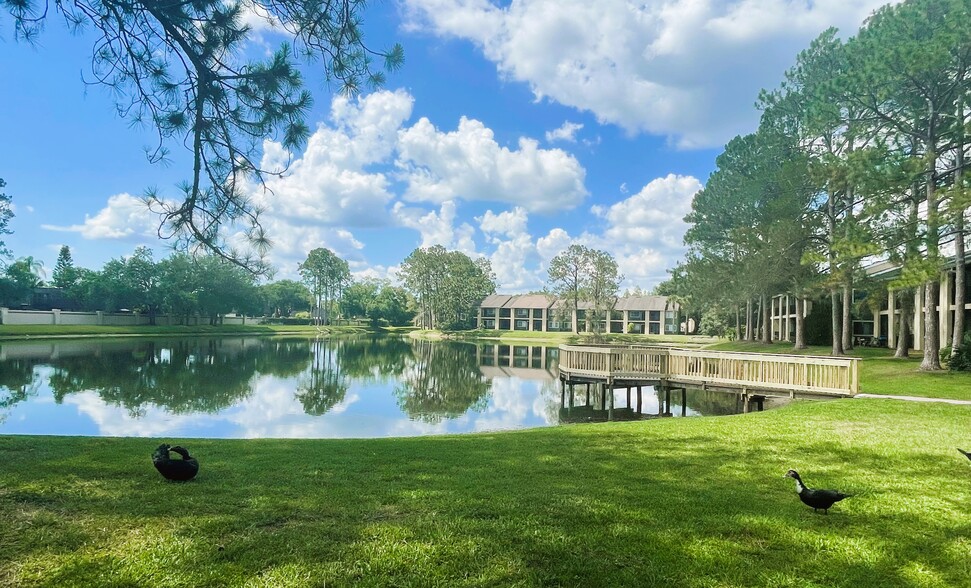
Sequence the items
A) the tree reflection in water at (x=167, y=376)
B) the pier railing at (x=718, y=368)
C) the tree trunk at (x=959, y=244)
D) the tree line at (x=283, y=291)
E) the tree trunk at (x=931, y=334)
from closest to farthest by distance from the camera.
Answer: the pier railing at (x=718, y=368)
the tree trunk at (x=959, y=244)
the tree trunk at (x=931, y=334)
the tree reflection in water at (x=167, y=376)
the tree line at (x=283, y=291)

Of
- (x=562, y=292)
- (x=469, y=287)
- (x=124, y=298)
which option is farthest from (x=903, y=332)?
(x=124, y=298)

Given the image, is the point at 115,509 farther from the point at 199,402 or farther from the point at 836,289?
the point at 836,289

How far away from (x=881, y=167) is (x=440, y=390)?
1643 centimetres

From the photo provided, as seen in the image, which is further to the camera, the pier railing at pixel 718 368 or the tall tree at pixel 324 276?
the tall tree at pixel 324 276

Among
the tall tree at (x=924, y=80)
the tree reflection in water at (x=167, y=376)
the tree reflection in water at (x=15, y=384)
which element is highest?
the tall tree at (x=924, y=80)

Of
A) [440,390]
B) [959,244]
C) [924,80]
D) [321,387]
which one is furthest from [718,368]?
[321,387]

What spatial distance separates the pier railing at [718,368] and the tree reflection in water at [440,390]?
388 cm

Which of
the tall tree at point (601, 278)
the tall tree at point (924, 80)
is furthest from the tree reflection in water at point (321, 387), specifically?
the tall tree at point (601, 278)

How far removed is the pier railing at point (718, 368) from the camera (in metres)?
13.0

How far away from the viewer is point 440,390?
70.3ft

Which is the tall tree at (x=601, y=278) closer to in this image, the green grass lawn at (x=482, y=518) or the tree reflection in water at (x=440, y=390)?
the tree reflection in water at (x=440, y=390)

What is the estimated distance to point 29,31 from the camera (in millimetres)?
4852

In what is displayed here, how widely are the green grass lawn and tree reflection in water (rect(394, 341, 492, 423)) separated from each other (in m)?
9.85

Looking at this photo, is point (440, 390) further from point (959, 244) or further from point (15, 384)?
point (959, 244)
